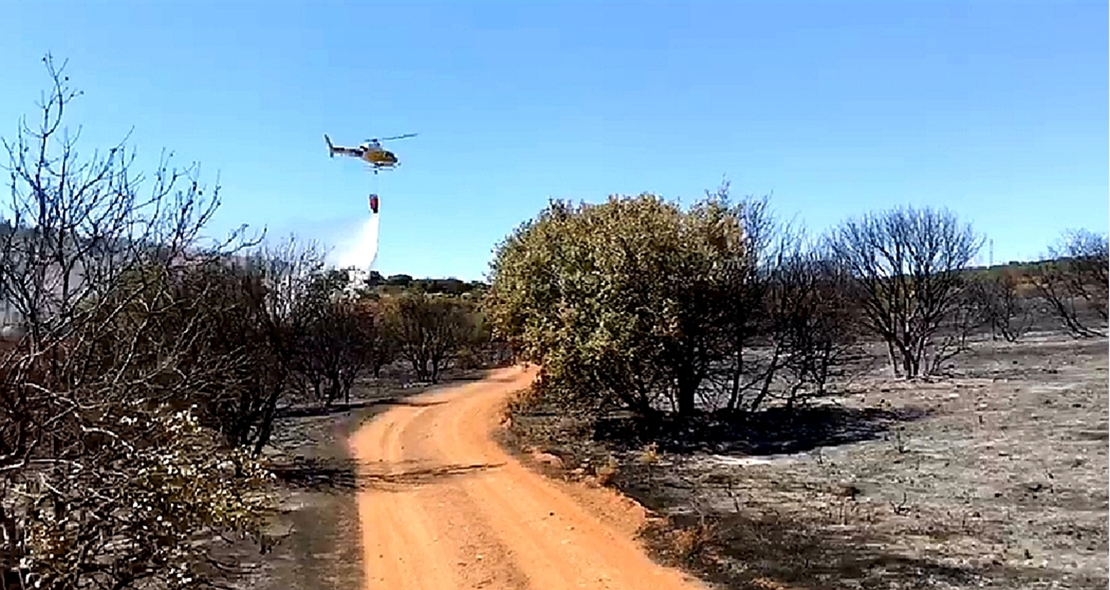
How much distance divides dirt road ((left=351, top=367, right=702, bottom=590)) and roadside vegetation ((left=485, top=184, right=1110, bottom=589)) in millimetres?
711

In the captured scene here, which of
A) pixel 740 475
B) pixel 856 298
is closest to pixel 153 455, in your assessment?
pixel 740 475

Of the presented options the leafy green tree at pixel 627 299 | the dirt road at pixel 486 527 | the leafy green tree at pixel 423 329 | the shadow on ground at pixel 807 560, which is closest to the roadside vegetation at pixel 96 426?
the dirt road at pixel 486 527

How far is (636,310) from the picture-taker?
22172mm

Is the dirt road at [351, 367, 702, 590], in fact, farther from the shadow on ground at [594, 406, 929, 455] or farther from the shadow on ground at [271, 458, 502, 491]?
the shadow on ground at [594, 406, 929, 455]

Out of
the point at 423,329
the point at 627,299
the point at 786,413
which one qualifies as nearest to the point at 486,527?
the point at 627,299

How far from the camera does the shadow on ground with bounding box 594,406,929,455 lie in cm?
2095

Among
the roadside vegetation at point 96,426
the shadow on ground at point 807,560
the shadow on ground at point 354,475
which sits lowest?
the shadow on ground at point 807,560

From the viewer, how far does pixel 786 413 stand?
25.6 metres

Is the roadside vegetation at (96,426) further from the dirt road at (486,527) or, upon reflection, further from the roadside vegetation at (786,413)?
the roadside vegetation at (786,413)

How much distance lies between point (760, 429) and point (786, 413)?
2.64 meters

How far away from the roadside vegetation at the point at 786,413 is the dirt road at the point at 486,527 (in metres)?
0.71

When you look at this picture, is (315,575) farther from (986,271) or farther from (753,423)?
(986,271)

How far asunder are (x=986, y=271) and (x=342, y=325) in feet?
116

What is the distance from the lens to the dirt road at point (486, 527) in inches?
429
